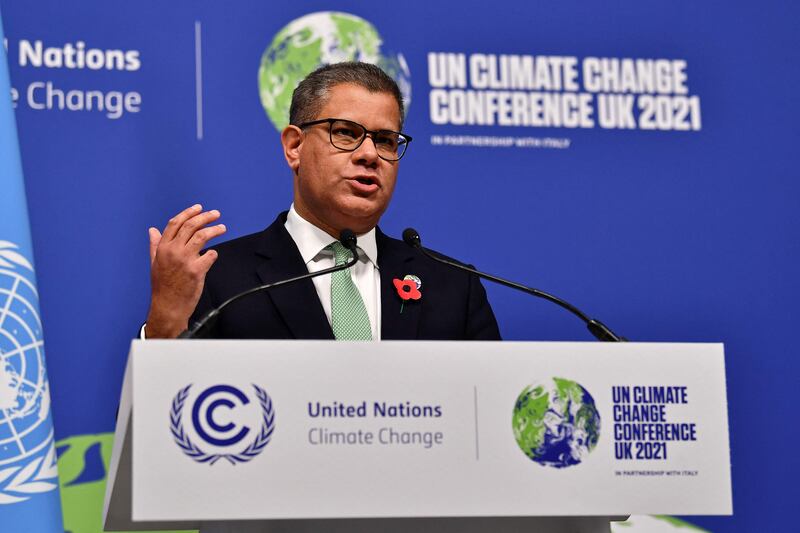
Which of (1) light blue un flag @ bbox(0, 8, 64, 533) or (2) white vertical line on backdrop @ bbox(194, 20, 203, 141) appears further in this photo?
(2) white vertical line on backdrop @ bbox(194, 20, 203, 141)

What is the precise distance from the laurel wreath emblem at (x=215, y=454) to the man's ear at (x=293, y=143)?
1197 mm

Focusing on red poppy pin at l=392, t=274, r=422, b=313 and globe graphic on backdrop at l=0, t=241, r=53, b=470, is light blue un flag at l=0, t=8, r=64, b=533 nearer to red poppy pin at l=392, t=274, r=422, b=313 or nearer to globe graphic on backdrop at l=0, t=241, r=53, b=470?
globe graphic on backdrop at l=0, t=241, r=53, b=470

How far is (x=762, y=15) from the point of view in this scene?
3736mm

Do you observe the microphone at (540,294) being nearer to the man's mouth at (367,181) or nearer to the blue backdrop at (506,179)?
the man's mouth at (367,181)

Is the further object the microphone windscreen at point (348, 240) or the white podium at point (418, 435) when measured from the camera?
the microphone windscreen at point (348, 240)

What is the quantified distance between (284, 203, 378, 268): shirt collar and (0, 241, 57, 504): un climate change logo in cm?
69

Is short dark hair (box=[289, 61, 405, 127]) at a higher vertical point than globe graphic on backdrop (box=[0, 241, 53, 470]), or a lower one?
higher

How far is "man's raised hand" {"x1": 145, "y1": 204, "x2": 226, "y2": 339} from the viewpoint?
6.68 feet

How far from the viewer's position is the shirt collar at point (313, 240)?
2525mm

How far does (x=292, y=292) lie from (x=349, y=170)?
1.09ft

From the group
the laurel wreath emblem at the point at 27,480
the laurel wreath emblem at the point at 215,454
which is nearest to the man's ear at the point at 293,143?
the laurel wreath emblem at the point at 27,480

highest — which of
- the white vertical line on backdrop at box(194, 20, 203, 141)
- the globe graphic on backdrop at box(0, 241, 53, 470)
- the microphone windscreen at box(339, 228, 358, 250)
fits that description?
the white vertical line on backdrop at box(194, 20, 203, 141)

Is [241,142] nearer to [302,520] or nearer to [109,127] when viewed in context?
[109,127]

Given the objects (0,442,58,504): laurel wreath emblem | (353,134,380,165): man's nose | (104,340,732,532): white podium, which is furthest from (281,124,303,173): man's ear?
(104,340,732,532): white podium
